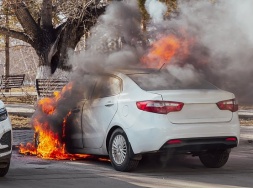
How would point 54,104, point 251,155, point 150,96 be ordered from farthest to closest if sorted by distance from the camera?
1. point 251,155
2. point 54,104
3. point 150,96

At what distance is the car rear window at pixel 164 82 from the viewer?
28.8ft

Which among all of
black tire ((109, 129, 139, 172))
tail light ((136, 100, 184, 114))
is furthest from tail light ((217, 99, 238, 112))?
black tire ((109, 129, 139, 172))

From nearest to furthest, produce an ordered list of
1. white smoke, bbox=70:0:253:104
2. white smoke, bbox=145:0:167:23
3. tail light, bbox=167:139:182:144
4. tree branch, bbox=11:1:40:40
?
tail light, bbox=167:139:182:144 → white smoke, bbox=70:0:253:104 → white smoke, bbox=145:0:167:23 → tree branch, bbox=11:1:40:40

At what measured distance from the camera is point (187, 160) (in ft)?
33.6

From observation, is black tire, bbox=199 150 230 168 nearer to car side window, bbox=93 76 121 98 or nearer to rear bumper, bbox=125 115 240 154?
rear bumper, bbox=125 115 240 154

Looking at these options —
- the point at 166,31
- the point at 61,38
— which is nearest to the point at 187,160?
the point at 166,31

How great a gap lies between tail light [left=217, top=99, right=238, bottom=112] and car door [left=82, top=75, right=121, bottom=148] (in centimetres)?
163

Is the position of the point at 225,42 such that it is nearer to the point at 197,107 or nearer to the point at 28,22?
the point at 197,107

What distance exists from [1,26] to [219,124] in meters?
12.5

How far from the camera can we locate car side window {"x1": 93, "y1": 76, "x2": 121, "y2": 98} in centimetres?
918

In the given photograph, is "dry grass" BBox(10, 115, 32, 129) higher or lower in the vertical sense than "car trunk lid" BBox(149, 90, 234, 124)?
lower

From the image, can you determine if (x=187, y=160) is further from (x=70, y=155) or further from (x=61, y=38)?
(x=61, y=38)

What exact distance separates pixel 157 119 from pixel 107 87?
4.77 feet

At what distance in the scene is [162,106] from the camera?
831cm
